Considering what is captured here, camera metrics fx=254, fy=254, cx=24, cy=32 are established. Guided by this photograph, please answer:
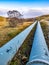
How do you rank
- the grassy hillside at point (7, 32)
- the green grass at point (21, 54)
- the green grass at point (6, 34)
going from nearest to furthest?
1. the green grass at point (21, 54)
2. the green grass at point (6, 34)
3. the grassy hillside at point (7, 32)

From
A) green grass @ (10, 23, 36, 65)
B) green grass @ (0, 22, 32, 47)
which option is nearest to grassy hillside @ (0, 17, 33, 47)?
green grass @ (0, 22, 32, 47)

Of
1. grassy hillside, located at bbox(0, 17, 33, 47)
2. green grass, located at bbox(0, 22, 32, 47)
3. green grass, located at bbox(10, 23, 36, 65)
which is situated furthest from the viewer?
grassy hillside, located at bbox(0, 17, 33, 47)

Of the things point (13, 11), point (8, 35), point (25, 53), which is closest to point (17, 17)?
point (13, 11)

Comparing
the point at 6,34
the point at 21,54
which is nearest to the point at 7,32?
the point at 6,34

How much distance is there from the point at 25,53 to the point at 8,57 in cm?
207

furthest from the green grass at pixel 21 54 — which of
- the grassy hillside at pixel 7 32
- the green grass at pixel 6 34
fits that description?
the grassy hillside at pixel 7 32

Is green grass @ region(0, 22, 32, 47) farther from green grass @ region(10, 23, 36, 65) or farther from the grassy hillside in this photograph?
green grass @ region(10, 23, 36, 65)

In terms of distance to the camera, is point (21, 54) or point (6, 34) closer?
point (21, 54)

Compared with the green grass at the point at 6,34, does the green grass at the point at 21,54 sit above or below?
below

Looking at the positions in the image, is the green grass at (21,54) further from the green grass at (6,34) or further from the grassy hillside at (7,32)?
the grassy hillside at (7,32)

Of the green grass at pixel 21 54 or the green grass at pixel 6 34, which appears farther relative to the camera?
the green grass at pixel 6 34

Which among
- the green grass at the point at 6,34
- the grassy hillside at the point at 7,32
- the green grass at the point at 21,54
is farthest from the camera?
the grassy hillside at the point at 7,32

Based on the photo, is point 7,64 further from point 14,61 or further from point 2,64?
point 14,61

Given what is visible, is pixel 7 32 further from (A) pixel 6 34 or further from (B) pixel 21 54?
(B) pixel 21 54
